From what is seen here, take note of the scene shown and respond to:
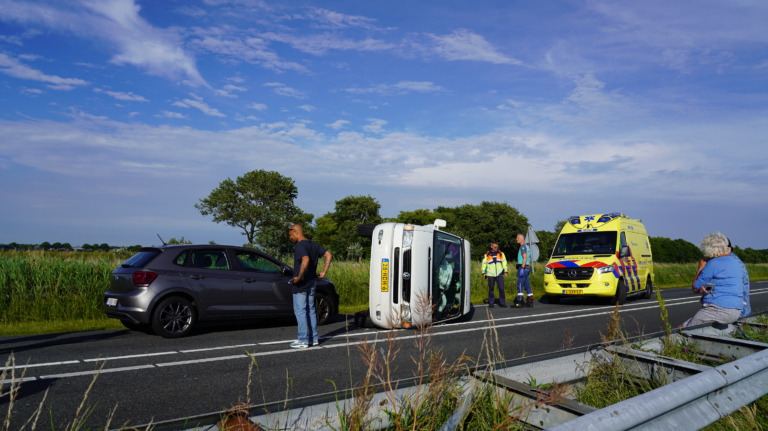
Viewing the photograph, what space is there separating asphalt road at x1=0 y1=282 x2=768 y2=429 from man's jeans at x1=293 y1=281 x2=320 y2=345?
257 mm

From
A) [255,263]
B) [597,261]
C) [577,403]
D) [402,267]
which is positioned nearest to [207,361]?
[255,263]

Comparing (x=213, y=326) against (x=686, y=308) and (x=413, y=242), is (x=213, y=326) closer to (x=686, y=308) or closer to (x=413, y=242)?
(x=413, y=242)

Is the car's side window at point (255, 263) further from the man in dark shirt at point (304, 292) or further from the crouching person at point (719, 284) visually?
the crouching person at point (719, 284)

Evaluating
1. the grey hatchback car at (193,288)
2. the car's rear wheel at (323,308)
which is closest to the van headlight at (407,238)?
the car's rear wheel at (323,308)

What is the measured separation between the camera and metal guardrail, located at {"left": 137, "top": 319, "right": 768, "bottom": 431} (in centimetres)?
187

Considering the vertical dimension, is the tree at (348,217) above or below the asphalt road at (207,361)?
above

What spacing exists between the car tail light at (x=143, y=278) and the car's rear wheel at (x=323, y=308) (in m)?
3.44

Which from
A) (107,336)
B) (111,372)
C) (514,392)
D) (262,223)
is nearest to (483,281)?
(107,336)

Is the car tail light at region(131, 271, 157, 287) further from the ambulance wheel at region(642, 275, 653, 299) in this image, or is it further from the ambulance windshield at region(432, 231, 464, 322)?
the ambulance wheel at region(642, 275, 653, 299)

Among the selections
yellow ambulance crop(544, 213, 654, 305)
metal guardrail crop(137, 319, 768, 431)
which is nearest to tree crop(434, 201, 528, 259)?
yellow ambulance crop(544, 213, 654, 305)

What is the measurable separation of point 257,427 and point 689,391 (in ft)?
5.84

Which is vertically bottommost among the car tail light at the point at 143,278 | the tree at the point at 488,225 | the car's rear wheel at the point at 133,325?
the car's rear wheel at the point at 133,325

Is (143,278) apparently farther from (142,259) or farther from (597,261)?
(597,261)

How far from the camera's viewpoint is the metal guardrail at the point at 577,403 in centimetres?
187
